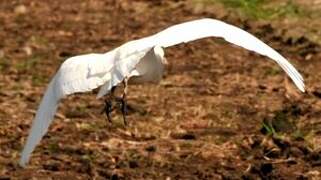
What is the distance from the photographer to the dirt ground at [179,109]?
5.12m

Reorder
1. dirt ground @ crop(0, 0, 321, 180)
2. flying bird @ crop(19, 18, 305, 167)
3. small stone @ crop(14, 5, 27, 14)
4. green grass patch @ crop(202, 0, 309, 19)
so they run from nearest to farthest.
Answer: flying bird @ crop(19, 18, 305, 167) → dirt ground @ crop(0, 0, 321, 180) → green grass patch @ crop(202, 0, 309, 19) → small stone @ crop(14, 5, 27, 14)

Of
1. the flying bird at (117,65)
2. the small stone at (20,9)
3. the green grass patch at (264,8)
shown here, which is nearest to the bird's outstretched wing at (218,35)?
the flying bird at (117,65)

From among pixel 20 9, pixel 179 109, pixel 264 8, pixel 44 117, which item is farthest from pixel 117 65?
pixel 20 9

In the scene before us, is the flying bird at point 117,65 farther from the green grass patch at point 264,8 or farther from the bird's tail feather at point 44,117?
the green grass patch at point 264,8

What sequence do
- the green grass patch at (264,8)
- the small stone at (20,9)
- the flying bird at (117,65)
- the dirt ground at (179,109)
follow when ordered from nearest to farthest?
1. the flying bird at (117,65)
2. the dirt ground at (179,109)
3. the green grass patch at (264,8)
4. the small stone at (20,9)

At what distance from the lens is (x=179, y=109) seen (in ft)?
19.8

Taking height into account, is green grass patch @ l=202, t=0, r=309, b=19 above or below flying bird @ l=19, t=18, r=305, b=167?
above

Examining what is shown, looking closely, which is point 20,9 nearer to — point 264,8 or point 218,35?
point 264,8

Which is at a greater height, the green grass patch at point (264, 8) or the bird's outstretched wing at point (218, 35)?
the green grass patch at point (264, 8)

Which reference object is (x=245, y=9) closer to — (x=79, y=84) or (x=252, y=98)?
(x=252, y=98)

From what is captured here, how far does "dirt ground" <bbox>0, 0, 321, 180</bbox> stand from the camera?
5.12 m

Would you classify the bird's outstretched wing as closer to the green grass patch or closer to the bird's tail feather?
the bird's tail feather

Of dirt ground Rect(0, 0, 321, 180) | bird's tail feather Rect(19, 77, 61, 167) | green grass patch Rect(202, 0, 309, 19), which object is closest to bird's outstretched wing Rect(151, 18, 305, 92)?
bird's tail feather Rect(19, 77, 61, 167)

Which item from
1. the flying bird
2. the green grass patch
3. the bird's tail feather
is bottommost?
the bird's tail feather
